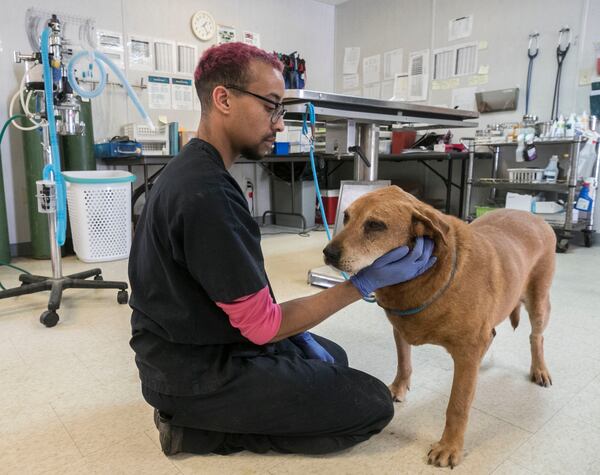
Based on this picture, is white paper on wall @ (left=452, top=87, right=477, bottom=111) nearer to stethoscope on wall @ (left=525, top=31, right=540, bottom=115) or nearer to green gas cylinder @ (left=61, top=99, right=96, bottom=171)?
stethoscope on wall @ (left=525, top=31, right=540, bottom=115)

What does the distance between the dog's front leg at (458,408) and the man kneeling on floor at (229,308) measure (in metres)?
0.15

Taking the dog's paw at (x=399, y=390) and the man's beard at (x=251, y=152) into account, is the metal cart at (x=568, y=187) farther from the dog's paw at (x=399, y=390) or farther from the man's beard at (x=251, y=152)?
the man's beard at (x=251, y=152)

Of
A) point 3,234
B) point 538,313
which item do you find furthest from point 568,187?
point 3,234

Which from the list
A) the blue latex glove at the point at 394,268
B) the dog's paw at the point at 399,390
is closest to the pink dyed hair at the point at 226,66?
the blue latex glove at the point at 394,268

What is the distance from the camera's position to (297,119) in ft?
7.88

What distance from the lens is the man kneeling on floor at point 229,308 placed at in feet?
3.03

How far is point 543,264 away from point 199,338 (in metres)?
1.15

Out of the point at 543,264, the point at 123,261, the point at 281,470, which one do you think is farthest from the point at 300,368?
the point at 123,261

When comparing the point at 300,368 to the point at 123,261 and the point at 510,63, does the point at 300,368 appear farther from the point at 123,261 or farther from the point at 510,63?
the point at 510,63

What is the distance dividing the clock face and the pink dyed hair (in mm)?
3903

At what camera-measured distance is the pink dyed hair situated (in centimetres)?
101

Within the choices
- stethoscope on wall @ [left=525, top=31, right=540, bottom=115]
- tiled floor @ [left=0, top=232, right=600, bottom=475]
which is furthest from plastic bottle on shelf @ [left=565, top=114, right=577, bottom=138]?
tiled floor @ [left=0, top=232, right=600, bottom=475]

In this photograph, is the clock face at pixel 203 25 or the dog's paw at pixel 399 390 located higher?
the clock face at pixel 203 25

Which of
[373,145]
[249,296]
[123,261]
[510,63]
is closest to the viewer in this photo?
[249,296]
